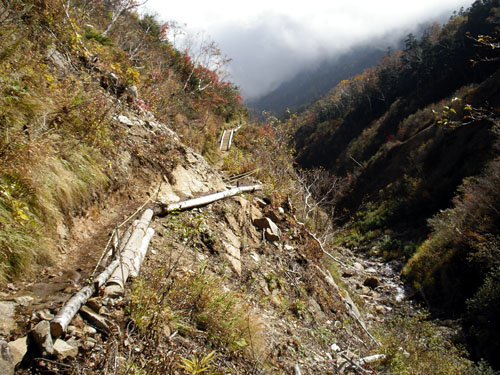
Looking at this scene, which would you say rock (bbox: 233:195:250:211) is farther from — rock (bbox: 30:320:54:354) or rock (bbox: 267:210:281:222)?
rock (bbox: 30:320:54:354)

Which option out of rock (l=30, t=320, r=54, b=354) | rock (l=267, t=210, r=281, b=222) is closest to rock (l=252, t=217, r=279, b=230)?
rock (l=267, t=210, r=281, b=222)

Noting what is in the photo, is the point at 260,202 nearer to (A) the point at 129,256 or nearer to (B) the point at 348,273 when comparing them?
(A) the point at 129,256

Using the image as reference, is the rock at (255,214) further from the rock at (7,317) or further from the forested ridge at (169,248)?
the rock at (7,317)

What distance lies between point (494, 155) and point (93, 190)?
24.1 metres

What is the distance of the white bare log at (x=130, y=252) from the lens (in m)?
3.14

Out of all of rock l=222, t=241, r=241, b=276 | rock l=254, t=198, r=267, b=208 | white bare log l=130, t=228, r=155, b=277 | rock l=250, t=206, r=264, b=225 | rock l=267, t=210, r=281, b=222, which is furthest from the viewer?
rock l=254, t=198, r=267, b=208

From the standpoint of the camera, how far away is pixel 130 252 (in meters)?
3.70

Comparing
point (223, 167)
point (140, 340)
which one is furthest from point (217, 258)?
point (223, 167)

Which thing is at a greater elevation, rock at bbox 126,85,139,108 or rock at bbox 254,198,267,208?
rock at bbox 126,85,139,108

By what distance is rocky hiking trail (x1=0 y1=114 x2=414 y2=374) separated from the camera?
2.42 m

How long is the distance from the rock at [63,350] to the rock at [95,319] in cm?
32

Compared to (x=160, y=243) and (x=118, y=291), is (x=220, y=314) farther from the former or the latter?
(x=160, y=243)

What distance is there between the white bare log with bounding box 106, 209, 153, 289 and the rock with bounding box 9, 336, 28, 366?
0.93 m

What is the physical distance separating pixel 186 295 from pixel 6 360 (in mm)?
1794
